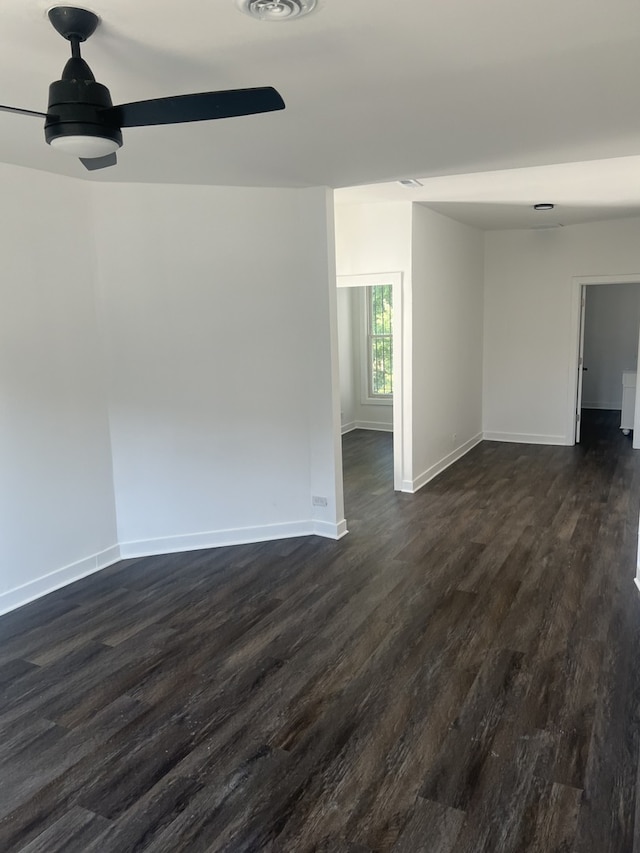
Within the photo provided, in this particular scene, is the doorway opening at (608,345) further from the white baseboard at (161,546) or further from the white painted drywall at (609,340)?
the white baseboard at (161,546)

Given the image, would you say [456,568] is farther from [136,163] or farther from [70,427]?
[136,163]

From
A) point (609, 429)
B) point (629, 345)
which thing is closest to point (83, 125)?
point (609, 429)

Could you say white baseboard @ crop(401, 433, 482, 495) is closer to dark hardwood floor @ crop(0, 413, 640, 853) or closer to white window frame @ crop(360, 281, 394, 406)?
dark hardwood floor @ crop(0, 413, 640, 853)

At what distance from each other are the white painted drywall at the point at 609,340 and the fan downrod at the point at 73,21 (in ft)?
30.8

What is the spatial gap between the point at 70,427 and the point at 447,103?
2.92 metres

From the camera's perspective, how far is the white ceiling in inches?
73.9

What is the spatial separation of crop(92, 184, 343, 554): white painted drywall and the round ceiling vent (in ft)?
7.97

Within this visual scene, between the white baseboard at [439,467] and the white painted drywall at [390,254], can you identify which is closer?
the white painted drywall at [390,254]

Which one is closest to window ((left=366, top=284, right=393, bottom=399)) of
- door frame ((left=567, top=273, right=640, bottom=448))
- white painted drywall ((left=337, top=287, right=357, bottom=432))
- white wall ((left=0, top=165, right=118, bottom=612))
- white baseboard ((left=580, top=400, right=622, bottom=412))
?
white painted drywall ((left=337, top=287, right=357, bottom=432))

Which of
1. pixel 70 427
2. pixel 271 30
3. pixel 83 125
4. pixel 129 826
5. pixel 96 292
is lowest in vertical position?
pixel 129 826

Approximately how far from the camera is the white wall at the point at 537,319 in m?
7.02

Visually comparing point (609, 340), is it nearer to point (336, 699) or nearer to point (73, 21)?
point (336, 699)

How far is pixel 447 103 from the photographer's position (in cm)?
265

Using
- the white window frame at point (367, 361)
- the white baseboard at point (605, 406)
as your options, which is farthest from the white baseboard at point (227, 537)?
the white baseboard at point (605, 406)
